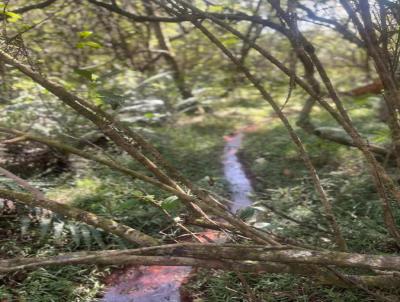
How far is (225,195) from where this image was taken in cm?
643

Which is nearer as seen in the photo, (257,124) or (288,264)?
(288,264)

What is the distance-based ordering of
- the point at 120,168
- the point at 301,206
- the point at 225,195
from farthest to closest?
the point at 225,195
the point at 301,206
the point at 120,168

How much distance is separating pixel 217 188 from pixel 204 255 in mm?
4079

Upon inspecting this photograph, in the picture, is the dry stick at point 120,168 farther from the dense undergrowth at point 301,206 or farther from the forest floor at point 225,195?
the dense undergrowth at point 301,206

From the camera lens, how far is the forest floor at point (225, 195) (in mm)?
3809

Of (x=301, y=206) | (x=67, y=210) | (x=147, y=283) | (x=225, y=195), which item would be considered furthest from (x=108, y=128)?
(x=225, y=195)

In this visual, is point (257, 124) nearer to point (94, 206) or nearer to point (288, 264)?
point (94, 206)

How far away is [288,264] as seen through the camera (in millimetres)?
2697

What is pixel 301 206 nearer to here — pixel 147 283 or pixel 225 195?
pixel 225 195

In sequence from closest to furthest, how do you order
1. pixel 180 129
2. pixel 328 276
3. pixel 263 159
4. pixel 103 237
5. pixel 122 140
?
pixel 122 140 → pixel 328 276 → pixel 103 237 → pixel 263 159 → pixel 180 129

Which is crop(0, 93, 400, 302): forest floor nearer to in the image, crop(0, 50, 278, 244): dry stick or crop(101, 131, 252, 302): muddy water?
crop(101, 131, 252, 302): muddy water

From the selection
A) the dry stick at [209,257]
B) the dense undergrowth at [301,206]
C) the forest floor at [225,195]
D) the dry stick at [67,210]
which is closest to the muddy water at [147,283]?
the forest floor at [225,195]

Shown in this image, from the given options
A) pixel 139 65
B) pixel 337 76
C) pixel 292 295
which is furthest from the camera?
pixel 337 76

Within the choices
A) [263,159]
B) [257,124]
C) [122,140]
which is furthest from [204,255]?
[257,124]
